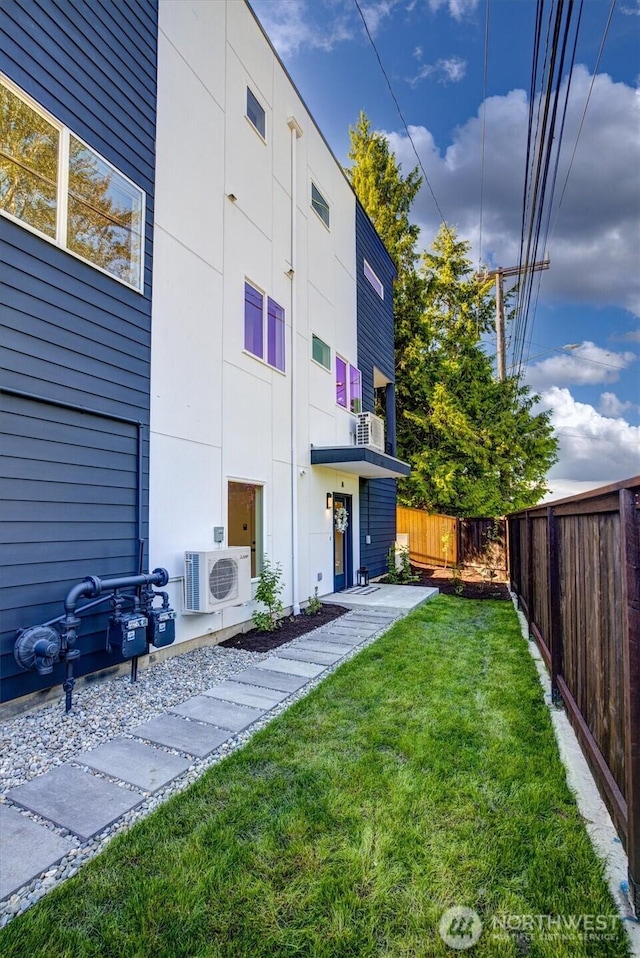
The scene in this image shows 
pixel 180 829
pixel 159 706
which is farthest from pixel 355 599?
pixel 180 829

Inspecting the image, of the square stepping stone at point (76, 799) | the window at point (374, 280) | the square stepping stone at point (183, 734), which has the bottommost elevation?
the square stepping stone at point (183, 734)

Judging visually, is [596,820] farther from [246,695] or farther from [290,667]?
[290,667]

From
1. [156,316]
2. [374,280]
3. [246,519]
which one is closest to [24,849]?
[156,316]

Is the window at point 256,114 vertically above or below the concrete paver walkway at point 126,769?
above

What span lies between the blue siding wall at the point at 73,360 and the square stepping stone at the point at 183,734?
965 mm

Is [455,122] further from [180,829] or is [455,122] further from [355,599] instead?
[180,829]

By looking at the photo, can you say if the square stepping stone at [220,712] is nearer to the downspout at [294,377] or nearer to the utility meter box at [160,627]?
the utility meter box at [160,627]

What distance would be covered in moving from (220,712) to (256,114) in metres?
7.90

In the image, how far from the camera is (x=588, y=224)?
7.29 meters

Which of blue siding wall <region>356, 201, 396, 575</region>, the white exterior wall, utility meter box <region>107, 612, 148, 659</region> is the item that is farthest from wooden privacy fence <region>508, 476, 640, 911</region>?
blue siding wall <region>356, 201, 396, 575</region>

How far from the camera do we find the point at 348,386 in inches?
394

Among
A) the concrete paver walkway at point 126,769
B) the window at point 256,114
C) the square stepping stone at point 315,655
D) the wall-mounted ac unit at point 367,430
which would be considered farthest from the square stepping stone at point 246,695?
the window at point 256,114

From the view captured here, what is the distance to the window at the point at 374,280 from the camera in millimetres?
11438

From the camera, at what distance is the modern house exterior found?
3607 millimetres
